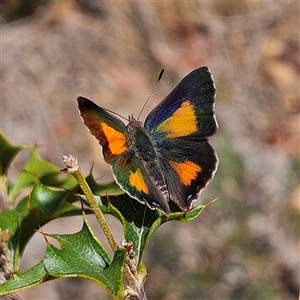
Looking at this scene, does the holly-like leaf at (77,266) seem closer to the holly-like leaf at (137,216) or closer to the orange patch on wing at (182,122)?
the holly-like leaf at (137,216)

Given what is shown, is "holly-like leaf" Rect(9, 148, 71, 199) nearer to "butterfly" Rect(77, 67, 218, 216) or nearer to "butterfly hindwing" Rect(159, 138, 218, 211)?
"butterfly" Rect(77, 67, 218, 216)

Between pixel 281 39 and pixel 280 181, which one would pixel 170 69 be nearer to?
pixel 281 39

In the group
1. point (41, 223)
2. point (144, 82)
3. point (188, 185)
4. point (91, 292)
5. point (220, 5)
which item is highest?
point (41, 223)

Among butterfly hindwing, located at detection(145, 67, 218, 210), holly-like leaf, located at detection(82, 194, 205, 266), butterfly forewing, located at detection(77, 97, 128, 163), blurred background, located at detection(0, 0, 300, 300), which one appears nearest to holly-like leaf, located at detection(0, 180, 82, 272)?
holly-like leaf, located at detection(82, 194, 205, 266)

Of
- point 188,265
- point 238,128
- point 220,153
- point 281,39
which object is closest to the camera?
point 188,265

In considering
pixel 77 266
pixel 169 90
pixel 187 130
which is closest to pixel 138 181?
pixel 187 130

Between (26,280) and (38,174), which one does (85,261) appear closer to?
(26,280)

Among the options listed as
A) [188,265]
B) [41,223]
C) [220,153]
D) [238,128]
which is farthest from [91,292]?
[41,223]
